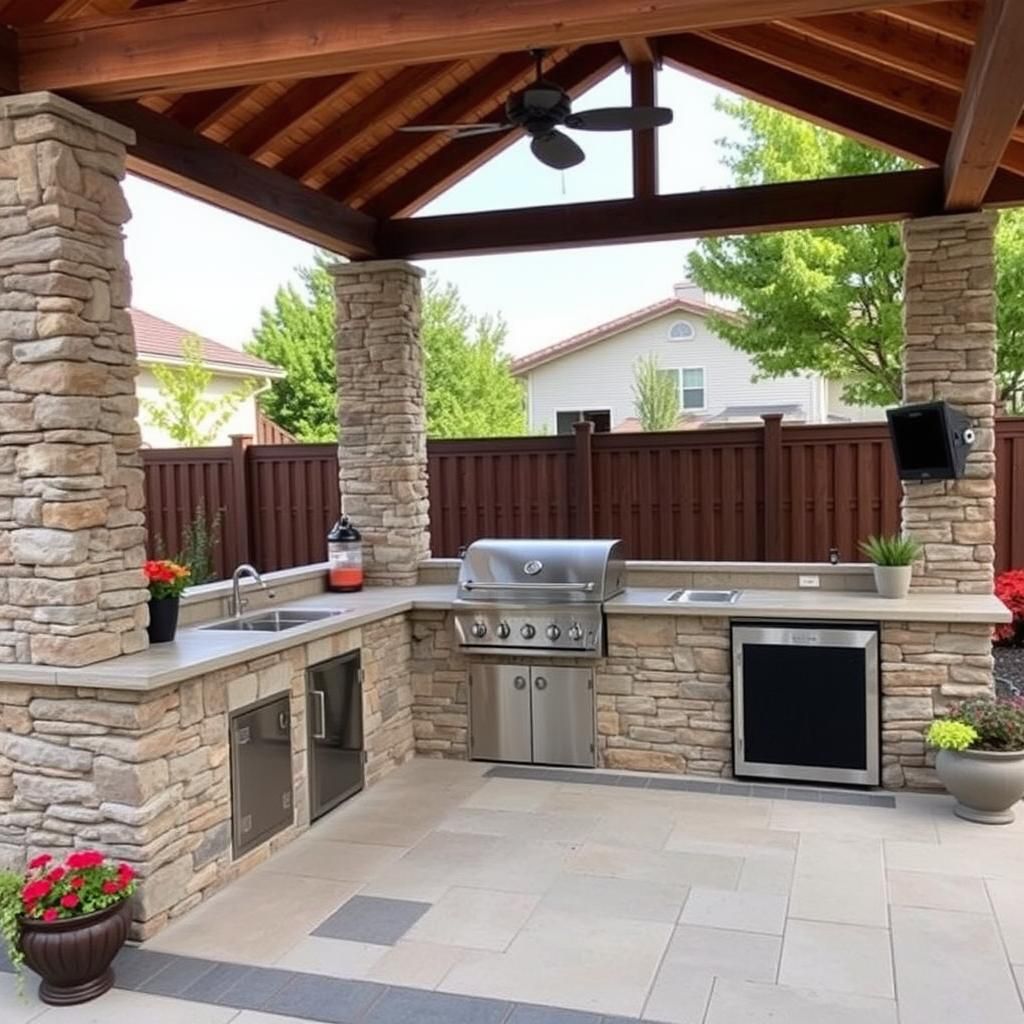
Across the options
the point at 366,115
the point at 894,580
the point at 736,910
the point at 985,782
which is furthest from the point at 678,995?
the point at 366,115

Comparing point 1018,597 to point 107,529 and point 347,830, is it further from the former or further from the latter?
point 107,529

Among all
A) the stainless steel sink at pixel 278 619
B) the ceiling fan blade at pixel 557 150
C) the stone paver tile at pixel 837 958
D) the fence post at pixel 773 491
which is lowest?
the stone paver tile at pixel 837 958

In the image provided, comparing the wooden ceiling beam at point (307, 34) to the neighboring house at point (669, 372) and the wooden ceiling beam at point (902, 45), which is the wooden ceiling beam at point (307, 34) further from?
the neighboring house at point (669, 372)

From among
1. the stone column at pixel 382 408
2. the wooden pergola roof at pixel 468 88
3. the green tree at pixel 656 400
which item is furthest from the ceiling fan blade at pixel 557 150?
the green tree at pixel 656 400

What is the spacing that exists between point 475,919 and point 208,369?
10459 millimetres

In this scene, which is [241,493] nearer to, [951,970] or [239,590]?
[239,590]

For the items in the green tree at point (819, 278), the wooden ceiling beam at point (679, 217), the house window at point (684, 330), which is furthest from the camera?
the house window at point (684, 330)

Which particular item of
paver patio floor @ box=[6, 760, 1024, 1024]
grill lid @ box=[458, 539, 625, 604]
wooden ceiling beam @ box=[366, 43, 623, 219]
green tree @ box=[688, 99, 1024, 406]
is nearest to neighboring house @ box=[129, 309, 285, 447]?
green tree @ box=[688, 99, 1024, 406]

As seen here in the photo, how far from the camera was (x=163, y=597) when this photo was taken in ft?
12.8

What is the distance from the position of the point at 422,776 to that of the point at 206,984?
209 cm

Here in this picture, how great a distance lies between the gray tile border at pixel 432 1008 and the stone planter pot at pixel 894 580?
9.83 feet

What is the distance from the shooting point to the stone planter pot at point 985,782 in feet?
13.2

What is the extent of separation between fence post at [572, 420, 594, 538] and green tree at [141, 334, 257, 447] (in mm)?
6942

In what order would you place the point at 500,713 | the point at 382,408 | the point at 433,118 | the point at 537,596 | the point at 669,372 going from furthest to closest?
1. the point at 669,372
2. the point at 382,408
3. the point at 433,118
4. the point at 500,713
5. the point at 537,596
